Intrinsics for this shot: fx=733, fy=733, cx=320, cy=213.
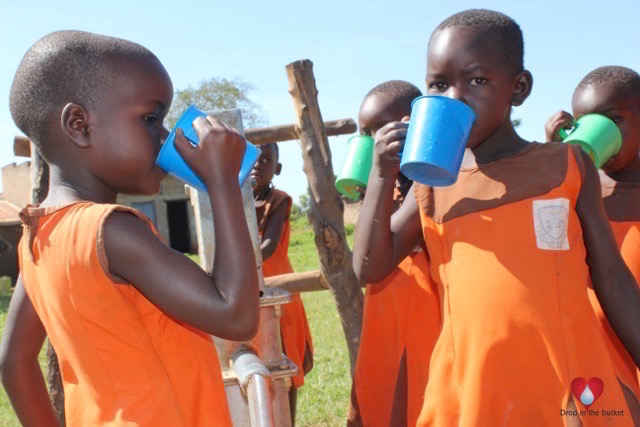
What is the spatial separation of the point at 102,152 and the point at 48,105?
5.5 inches

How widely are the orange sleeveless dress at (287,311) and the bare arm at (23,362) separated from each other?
2.78 metres

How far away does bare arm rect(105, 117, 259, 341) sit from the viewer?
135 cm

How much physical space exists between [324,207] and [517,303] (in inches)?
80.6

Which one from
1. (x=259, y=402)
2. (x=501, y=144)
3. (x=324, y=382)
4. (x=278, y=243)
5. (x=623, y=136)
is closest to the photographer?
(x=259, y=402)

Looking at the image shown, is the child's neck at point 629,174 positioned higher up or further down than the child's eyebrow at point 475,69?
further down

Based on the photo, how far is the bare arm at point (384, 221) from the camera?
1.82m

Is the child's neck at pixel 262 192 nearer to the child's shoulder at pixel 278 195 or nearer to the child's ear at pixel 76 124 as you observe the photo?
the child's shoulder at pixel 278 195

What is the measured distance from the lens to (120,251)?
4.42ft

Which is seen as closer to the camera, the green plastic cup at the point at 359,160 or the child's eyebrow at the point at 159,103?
the child's eyebrow at the point at 159,103

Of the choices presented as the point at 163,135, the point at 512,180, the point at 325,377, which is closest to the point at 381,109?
the point at 512,180

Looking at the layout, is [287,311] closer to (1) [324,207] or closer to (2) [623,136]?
(1) [324,207]

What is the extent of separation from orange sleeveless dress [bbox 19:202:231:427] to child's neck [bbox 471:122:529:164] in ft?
2.88

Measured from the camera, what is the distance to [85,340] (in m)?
1.39

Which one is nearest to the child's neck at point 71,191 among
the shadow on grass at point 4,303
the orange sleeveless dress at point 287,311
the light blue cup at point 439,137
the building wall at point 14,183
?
the light blue cup at point 439,137
